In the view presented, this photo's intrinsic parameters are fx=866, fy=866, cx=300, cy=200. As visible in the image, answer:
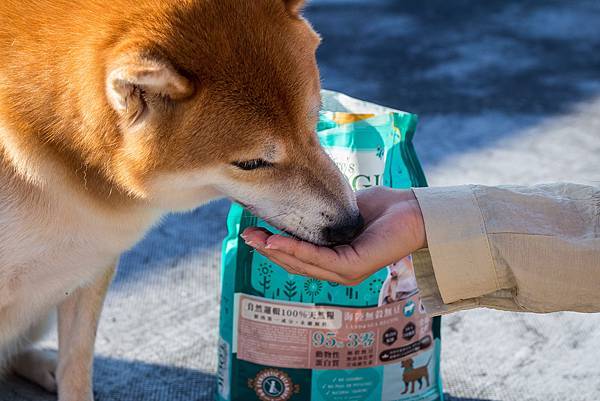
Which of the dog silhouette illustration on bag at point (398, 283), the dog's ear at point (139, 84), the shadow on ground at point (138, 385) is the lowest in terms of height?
the shadow on ground at point (138, 385)

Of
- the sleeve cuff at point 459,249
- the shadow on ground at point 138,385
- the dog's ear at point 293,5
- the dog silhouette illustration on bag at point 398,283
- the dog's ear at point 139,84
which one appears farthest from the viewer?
the shadow on ground at point 138,385

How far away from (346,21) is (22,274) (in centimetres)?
247

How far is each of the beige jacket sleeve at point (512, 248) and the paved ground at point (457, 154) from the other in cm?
A: 44

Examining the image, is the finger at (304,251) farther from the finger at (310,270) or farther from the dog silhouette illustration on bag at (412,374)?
the dog silhouette illustration on bag at (412,374)

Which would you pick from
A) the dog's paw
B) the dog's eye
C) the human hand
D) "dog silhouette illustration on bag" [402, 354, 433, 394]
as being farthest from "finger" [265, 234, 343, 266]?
the dog's paw

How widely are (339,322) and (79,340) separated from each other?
493 millimetres

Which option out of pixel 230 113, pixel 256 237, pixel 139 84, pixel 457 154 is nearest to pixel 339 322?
pixel 256 237

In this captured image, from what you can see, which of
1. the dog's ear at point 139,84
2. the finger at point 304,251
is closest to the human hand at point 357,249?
the finger at point 304,251

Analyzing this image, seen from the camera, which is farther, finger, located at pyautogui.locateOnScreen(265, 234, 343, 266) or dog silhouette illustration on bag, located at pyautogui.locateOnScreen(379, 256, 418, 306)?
dog silhouette illustration on bag, located at pyautogui.locateOnScreen(379, 256, 418, 306)

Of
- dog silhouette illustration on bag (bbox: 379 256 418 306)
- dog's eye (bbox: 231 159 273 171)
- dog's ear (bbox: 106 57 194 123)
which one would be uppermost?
dog's ear (bbox: 106 57 194 123)

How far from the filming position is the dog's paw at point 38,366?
5.72 feet

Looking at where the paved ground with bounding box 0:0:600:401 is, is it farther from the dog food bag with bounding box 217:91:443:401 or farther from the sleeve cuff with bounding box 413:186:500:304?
the sleeve cuff with bounding box 413:186:500:304

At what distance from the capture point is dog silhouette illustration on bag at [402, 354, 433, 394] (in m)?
1.56

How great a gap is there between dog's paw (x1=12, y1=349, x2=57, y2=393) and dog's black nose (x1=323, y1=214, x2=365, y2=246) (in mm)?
733
